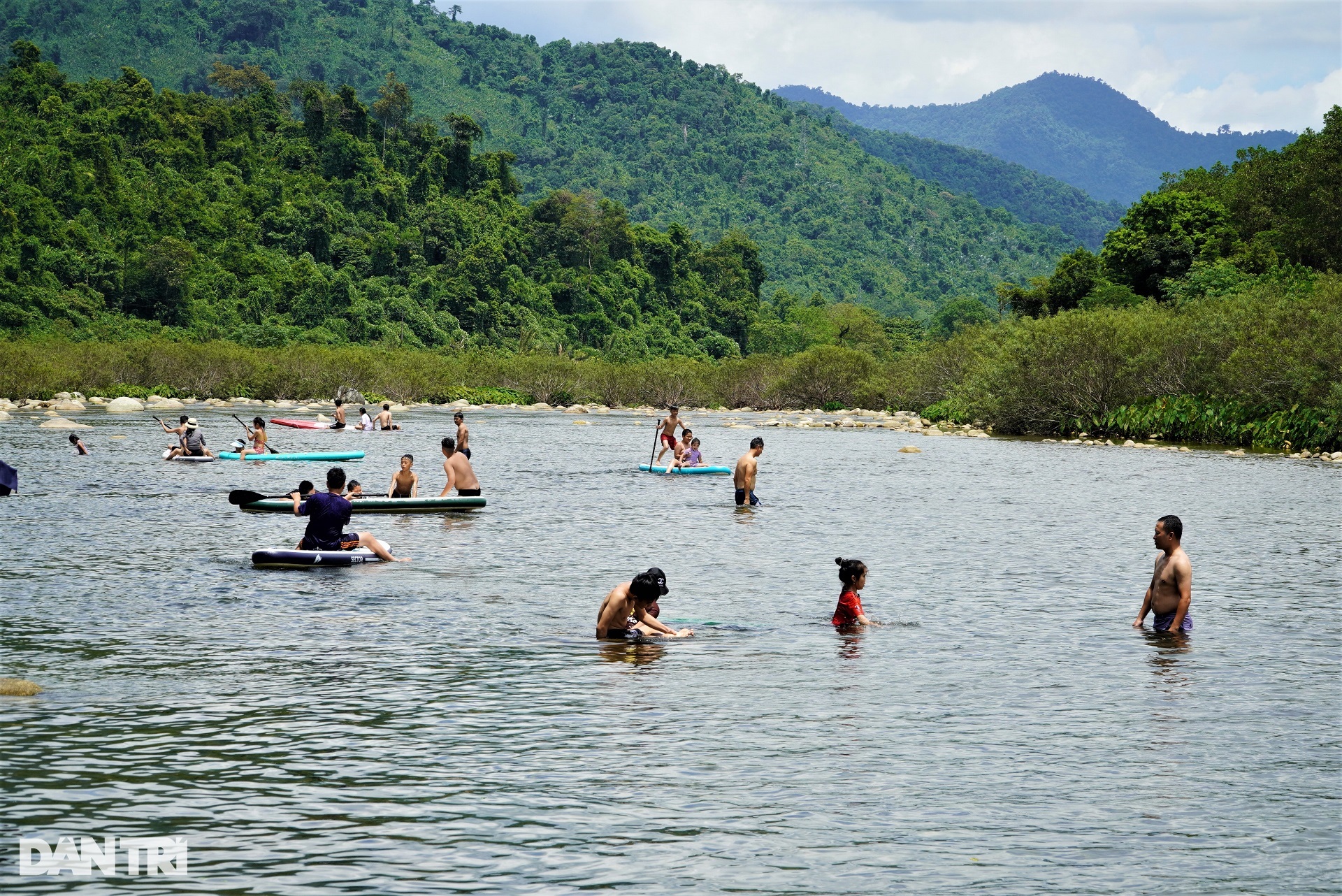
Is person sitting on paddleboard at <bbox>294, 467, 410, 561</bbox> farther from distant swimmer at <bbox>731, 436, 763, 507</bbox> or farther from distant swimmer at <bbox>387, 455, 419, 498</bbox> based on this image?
distant swimmer at <bbox>731, 436, 763, 507</bbox>

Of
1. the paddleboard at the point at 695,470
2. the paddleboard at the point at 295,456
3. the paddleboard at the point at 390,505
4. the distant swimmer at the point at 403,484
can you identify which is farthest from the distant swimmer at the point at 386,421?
the paddleboard at the point at 390,505

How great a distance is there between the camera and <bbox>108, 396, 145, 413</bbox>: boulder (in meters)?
75.5

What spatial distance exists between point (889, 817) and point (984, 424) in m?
69.1

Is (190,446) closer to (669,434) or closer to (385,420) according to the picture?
(669,434)

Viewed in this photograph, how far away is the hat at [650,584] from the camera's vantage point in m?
15.4

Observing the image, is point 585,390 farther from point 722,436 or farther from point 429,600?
point 429,600

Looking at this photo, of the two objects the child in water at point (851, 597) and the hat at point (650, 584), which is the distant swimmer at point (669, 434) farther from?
the hat at point (650, 584)

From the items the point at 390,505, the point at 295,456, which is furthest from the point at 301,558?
the point at 295,456

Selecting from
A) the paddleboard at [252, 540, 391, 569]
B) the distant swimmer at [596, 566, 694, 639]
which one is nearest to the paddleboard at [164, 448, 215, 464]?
the paddleboard at [252, 540, 391, 569]

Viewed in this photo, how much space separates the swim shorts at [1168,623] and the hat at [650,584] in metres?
6.32

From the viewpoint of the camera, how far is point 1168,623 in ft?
54.8

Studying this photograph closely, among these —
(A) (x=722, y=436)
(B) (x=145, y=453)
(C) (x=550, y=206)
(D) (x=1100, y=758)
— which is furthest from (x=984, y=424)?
(C) (x=550, y=206)

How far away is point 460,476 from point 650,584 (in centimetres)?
1437

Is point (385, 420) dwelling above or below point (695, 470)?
above
